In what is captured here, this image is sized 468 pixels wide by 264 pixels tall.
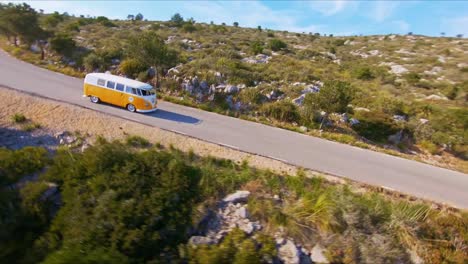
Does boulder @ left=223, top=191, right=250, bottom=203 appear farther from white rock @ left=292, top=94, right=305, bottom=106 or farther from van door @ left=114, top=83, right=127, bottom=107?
white rock @ left=292, top=94, right=305, bottom=106

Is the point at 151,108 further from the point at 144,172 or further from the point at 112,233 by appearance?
the point at 112,233

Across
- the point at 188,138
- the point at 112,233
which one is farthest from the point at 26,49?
the point at 112,233

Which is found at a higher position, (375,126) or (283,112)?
(375,126)

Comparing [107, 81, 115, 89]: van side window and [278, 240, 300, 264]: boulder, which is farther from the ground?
[107, 81, 115, 89]: van side window

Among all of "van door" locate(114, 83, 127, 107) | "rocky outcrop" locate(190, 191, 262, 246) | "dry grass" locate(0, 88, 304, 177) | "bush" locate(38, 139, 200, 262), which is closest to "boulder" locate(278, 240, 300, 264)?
"rocky outcrop" locate(190, 191, 262, 246)

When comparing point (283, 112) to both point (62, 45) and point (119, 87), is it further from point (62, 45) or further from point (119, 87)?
point (62, 45)

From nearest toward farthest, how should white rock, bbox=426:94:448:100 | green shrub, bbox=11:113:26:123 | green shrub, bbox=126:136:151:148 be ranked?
green shrub, bbox=126:136:151:148, green shrub, bbox=11:113:26:123, white rock, bbox=426:94:448:100

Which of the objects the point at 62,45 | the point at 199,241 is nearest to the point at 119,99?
the point at 199,241
